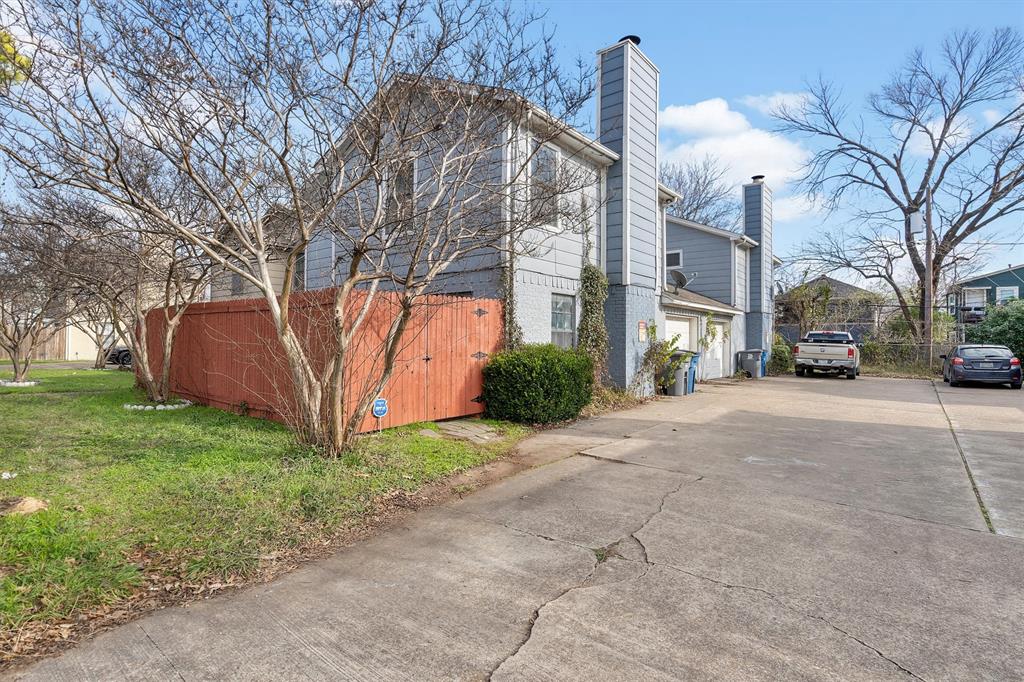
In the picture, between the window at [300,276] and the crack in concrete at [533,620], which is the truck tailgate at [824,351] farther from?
the crack in concrete at [533,620]

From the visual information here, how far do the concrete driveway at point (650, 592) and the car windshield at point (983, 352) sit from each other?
514 inches

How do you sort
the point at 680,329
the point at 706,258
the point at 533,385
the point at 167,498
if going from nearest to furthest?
the point at 167,498, the point at 533,385, the point at 680,329, the point at 706,258

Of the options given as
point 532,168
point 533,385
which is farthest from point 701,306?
point 533,385

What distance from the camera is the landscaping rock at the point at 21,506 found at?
3941 mm

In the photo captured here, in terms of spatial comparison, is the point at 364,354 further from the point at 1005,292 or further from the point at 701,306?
the point at 1005,292

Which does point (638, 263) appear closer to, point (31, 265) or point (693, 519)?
point (693, 519)

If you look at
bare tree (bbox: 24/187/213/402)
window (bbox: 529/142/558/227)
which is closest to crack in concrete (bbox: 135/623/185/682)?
window (bbox: 529/142/558/227)

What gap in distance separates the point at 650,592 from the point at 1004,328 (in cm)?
2453

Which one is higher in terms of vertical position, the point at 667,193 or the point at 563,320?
the point at 667,193

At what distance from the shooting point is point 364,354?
715 centimetres

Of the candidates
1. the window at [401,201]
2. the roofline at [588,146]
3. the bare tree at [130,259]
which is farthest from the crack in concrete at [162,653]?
the roofline at [588,146]

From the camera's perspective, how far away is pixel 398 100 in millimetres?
5707

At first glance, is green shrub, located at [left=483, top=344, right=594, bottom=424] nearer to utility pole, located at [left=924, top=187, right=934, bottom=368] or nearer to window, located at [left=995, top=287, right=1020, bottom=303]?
utility pole, located at [left=924, top=187, right=934, bottom=368]

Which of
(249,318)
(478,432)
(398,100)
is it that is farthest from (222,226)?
(478,432)
